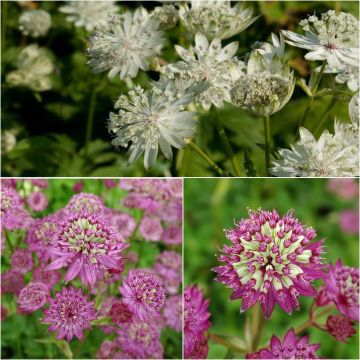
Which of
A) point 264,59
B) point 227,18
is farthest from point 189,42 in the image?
point 264,59

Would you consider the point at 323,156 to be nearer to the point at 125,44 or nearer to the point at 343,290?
the point at 343,290

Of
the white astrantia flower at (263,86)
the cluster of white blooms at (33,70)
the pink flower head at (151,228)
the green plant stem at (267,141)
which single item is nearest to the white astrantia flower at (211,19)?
the white astrantia flower at (263,86)

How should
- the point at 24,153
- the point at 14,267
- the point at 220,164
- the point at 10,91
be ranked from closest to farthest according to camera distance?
the point at 14,267 → the point at 220,164 → the point at 24,153 → the point at 10,91

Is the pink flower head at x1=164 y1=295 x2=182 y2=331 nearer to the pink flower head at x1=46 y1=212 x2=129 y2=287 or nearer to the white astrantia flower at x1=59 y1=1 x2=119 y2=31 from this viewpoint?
the pink flower head at x1=46 y1=212 x2=129 y2=287

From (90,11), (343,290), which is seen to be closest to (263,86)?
(343,290)

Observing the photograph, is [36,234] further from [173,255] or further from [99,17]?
[99,17]
